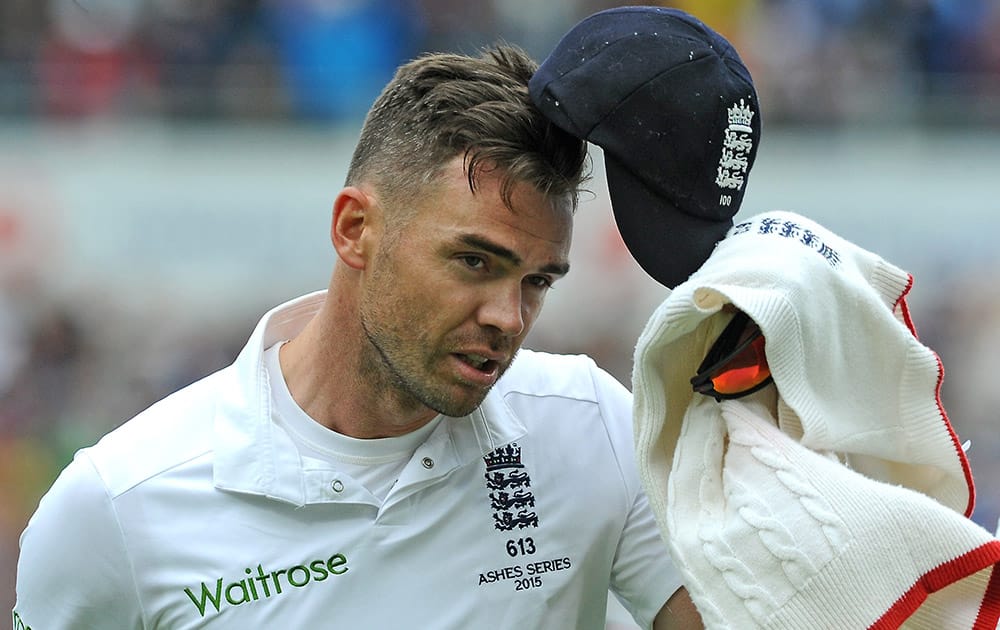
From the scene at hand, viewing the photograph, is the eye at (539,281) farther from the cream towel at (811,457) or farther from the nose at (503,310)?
the cream towel at (811,457)

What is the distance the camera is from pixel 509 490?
2438mm

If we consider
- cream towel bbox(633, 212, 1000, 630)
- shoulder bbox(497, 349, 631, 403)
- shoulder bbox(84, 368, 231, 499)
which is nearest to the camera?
cream towel bbox(633, 212, 1000, 630)

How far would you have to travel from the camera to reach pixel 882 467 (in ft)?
6.97

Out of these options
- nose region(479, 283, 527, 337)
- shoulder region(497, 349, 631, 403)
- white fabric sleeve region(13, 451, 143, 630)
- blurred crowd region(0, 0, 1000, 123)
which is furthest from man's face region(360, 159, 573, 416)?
blurred crowd region(0, 0, 1000, 123)

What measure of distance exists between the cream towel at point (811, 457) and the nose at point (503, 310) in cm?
26

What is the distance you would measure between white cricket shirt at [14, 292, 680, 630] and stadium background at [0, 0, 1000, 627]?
5.31 meters

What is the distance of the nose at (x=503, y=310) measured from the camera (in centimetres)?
224

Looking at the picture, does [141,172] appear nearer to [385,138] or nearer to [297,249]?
[297,249]

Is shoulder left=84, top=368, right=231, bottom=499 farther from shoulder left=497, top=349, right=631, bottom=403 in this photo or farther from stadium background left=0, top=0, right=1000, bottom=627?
stadium background left=0, top=0, right=1000, bottom=627

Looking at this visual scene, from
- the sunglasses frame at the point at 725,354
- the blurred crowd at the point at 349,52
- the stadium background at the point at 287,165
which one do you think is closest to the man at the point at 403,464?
the sunglasses frame at the point at 725,354

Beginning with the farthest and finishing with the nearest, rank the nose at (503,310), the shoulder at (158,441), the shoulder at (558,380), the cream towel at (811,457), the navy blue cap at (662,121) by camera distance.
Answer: the shoulder at (558,380)
the shoulder at (158,441)
the nose at (503,310)
the navy blue cap at (662,121)
the cream towel at (811,457)

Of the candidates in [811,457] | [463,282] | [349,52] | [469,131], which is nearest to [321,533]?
[463,282]

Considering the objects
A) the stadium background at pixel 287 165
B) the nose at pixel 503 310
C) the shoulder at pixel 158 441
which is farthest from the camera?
the stadium background at pixel 287 165

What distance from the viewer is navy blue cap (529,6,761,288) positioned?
202 centimetres
